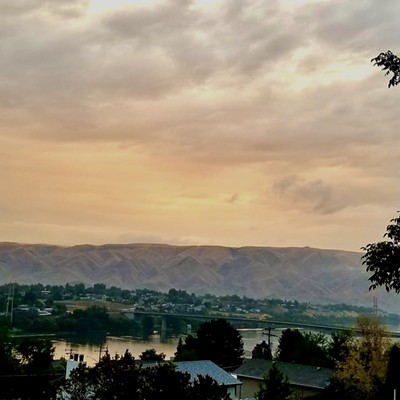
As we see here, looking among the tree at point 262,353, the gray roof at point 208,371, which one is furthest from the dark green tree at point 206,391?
the tree at point 262,353

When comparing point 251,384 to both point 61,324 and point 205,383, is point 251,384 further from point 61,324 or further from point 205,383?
point 61,324

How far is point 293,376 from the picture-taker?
44312mm

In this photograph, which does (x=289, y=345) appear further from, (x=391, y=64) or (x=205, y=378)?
(x=391, y=64)

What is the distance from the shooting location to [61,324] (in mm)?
107562

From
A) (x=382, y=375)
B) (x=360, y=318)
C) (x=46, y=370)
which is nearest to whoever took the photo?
(x=382, y=375)

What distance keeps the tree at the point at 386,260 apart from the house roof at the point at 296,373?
108 ft

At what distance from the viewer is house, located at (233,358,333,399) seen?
4234 cm

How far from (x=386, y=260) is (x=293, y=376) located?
36701 millimetres

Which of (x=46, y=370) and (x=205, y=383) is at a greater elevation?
(x=205, y=383)

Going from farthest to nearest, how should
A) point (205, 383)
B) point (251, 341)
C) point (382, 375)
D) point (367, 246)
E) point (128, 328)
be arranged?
point (128, 328) < point (251, 341) < point (382, 375) < point (205, 383) < point (367, 246)

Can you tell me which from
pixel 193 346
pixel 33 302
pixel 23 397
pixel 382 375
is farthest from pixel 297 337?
pixel 33 302

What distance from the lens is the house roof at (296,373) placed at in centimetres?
4256

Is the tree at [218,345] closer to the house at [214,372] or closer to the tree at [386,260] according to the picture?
the house at [214,372]

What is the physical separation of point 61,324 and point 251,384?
6805 cm
